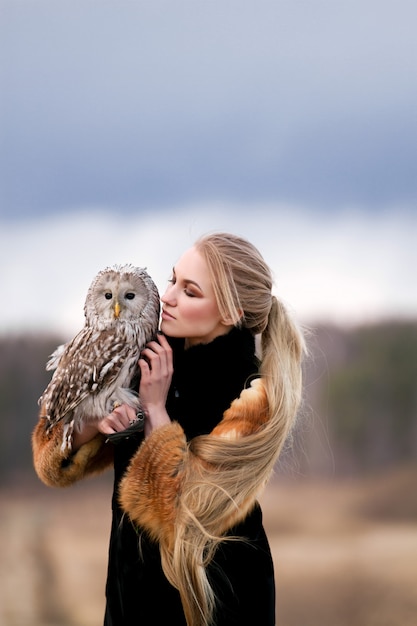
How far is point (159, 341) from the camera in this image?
142 centimetres

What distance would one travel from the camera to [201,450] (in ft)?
4.45

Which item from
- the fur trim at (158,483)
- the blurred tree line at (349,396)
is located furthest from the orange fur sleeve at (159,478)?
the blurred tree line at (349,396)

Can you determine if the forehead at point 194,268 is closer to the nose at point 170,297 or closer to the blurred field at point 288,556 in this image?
the nose at point 170,297

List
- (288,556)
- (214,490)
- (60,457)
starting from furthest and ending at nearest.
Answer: (288,556), (60,457), (214,490)

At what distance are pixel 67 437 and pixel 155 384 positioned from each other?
197 millimetres

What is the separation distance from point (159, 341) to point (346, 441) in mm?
1642

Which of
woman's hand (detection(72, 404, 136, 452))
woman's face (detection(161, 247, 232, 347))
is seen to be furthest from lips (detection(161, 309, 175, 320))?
woman's hand (detection(72, 404, 136, 452))

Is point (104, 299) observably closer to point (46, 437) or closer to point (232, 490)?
point (46, 437)

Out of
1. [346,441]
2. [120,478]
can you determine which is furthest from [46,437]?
[346,441]

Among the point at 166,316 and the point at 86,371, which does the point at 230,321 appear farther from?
the point at 86,371

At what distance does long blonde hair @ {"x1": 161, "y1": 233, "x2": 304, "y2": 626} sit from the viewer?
133 cm

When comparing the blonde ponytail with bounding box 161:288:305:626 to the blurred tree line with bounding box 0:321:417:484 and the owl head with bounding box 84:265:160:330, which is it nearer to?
the owl head with bounding box 84:265:160:330

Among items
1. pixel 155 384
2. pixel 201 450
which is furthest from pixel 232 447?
pixel 155 384

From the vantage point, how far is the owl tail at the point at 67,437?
1404 millimetres
